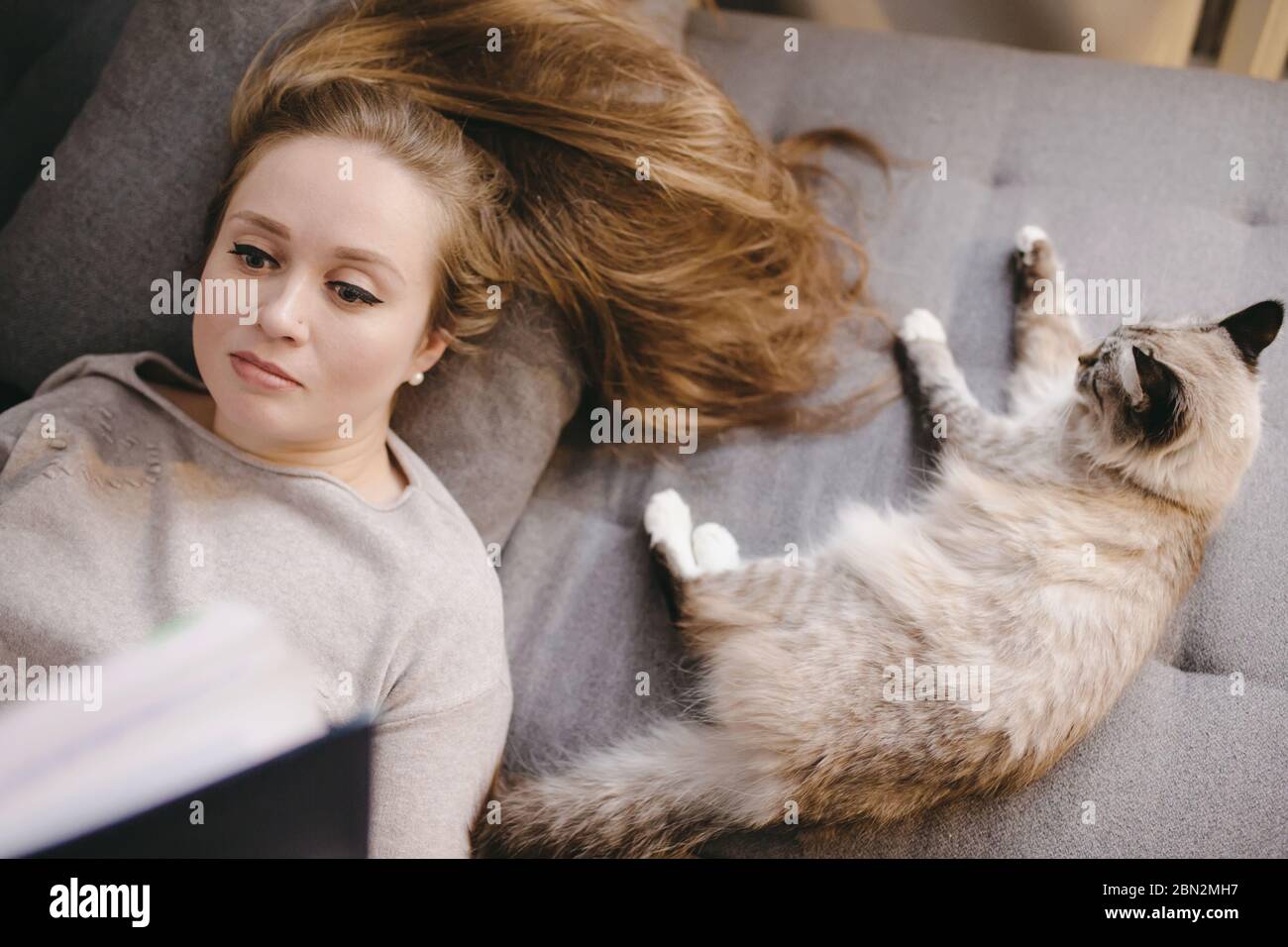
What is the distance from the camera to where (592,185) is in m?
1.40

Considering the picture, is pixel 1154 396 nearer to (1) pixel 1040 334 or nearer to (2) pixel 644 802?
(1) pixel 1040 334

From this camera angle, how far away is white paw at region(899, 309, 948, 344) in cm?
150

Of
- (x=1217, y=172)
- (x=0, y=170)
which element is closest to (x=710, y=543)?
(x=1217, y=172)

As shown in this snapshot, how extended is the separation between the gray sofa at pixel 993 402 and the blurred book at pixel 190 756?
0.98 ft

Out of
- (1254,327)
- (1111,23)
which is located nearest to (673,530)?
(1254,327)

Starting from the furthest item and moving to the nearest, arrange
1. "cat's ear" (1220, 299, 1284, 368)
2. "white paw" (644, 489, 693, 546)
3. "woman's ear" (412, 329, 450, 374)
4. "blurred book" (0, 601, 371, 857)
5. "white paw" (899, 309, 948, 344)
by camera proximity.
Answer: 1. "white paw" (899, 309, 948, 344)
2. "white paw" (644, 489, 693, 546)
3. "woman's ear" (412, 329, 450, 374)
4. "cat's ear" (1220, 299, 1284, 368)
5. "blurred book" (0, 601, 371, 857)

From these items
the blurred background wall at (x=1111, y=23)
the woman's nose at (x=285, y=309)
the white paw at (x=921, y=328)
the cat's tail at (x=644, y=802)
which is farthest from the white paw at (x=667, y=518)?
the blurred background wall at (x=1111, y=23)

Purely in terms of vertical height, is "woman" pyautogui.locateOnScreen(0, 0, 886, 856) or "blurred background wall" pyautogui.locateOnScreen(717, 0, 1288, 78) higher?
"blurred background wall" pyautogui.locateOnScreen(717, 0, 1288, 78)

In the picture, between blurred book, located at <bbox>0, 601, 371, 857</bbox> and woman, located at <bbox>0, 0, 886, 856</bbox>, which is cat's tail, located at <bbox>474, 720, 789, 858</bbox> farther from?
blurred book, located at <bbox>0, 601, 371, 857</bbox>

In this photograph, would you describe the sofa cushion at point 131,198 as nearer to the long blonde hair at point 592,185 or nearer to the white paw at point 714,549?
the long blonde hair at point 592,185

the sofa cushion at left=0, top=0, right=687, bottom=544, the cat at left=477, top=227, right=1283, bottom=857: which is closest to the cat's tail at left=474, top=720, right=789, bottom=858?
the cat at left=477, top=227, right=1283, bottom=857

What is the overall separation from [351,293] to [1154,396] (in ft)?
3.74

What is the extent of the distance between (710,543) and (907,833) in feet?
1.64

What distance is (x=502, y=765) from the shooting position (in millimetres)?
Answer: 1315
